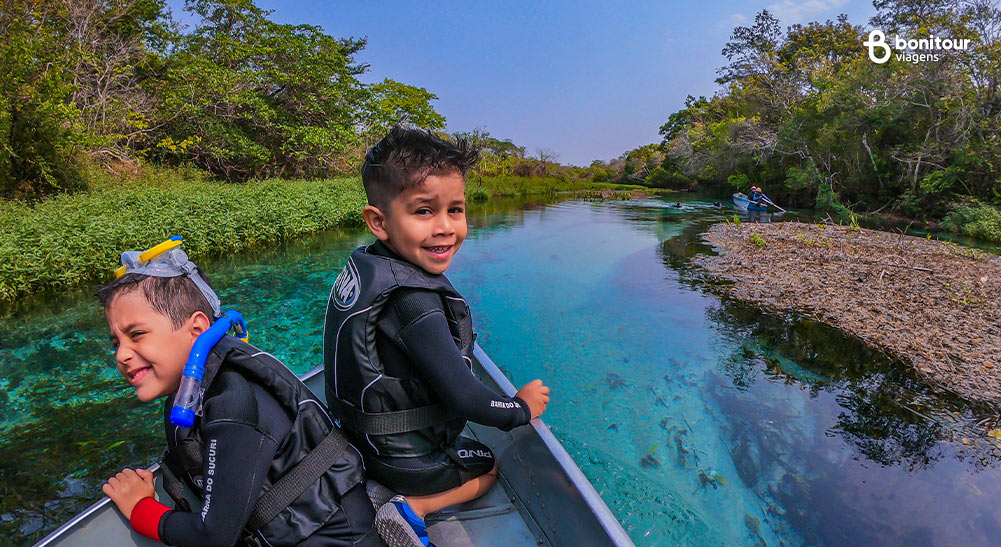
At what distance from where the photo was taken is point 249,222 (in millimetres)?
9359

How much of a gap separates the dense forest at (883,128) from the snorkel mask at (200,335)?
16264mm

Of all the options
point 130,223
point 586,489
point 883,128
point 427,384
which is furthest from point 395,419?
point 883,128

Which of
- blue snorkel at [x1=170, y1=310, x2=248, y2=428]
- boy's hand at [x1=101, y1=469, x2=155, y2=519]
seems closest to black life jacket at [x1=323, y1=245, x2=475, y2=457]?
blue snorkel at [x1=170, y1=310, x2=248, y2=428]

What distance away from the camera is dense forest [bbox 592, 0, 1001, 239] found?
13.0 meters

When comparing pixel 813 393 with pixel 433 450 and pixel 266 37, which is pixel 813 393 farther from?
pixel 266 37

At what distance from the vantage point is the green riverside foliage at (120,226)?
5.64m

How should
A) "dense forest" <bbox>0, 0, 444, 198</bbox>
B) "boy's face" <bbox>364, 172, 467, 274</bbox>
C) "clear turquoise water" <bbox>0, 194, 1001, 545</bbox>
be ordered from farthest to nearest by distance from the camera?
"dense forest" <bbox>0, 0, 444, 198</bbox>
"clear turquoise water" <bbox>0, 194, 1001, 545</bbox>
"boy's face" <bbox>364, 172, 467, 274</bbox>

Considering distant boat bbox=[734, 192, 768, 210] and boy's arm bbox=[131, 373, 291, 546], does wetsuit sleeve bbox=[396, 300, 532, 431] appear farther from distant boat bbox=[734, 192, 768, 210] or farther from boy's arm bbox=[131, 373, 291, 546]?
distant boat bbox=[734, 192, 768, 210]

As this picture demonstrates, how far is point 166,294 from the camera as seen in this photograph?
1148mm

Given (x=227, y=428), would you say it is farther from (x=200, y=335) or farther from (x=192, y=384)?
(x=200, y=335)

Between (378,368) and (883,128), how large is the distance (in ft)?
70.4

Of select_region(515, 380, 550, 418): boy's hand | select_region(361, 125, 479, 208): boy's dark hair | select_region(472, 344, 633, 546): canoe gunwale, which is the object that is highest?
select_region(361, 125, 479, 208): boy's dark hair

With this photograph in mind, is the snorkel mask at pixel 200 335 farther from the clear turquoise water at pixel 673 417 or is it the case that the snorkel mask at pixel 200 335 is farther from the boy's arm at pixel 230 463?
the clear turquoise water at pixel 673 417

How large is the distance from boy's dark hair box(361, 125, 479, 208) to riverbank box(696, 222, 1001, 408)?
5.07 meters
